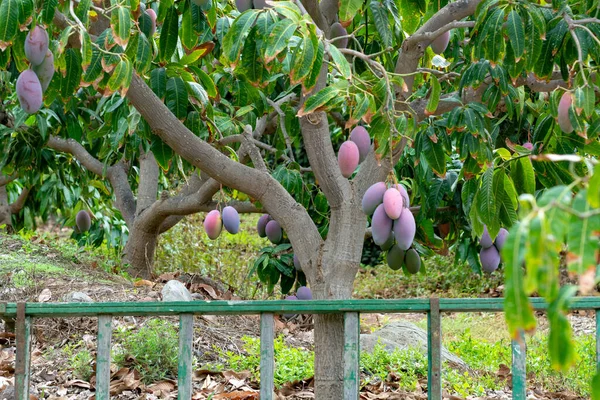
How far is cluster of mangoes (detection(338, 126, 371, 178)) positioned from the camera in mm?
2260

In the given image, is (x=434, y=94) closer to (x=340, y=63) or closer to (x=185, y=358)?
(x=340, y=63)

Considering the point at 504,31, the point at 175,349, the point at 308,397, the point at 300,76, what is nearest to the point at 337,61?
the point at 300,76

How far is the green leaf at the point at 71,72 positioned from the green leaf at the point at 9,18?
1.25 feet

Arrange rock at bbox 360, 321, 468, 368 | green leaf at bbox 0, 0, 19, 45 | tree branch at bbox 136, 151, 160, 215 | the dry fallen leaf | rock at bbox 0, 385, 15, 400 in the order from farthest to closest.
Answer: tree branch at bbox 136, 151, 160, 215, rock at bbox 360, 321, 468, 368, the dry fallen leaf, rock at bbox 0, 385, 15, 400, green leaf at bbox 0, 0, 19, 45

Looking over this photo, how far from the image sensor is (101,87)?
7.98 ft

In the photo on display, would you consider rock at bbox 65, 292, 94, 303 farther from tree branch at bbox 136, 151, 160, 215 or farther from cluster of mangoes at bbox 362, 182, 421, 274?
cluster of mangoes at bbox 362, 182, 421, 274

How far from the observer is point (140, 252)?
16.6 ft

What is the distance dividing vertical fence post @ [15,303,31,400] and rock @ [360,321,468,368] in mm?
2184

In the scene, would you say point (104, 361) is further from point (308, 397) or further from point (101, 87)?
point (308, 397)

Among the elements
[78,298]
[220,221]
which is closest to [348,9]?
[220,221]

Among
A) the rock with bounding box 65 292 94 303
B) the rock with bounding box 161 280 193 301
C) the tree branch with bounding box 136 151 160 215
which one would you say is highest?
the tree branch with bounding box 136 151 160 215

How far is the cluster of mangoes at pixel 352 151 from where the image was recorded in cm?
226

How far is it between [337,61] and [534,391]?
2263 mm

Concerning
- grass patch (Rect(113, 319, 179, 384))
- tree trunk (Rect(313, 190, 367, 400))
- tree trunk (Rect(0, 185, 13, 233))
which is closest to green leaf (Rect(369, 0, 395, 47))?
tree trunk (Rect(313, 190, 367, 400))
